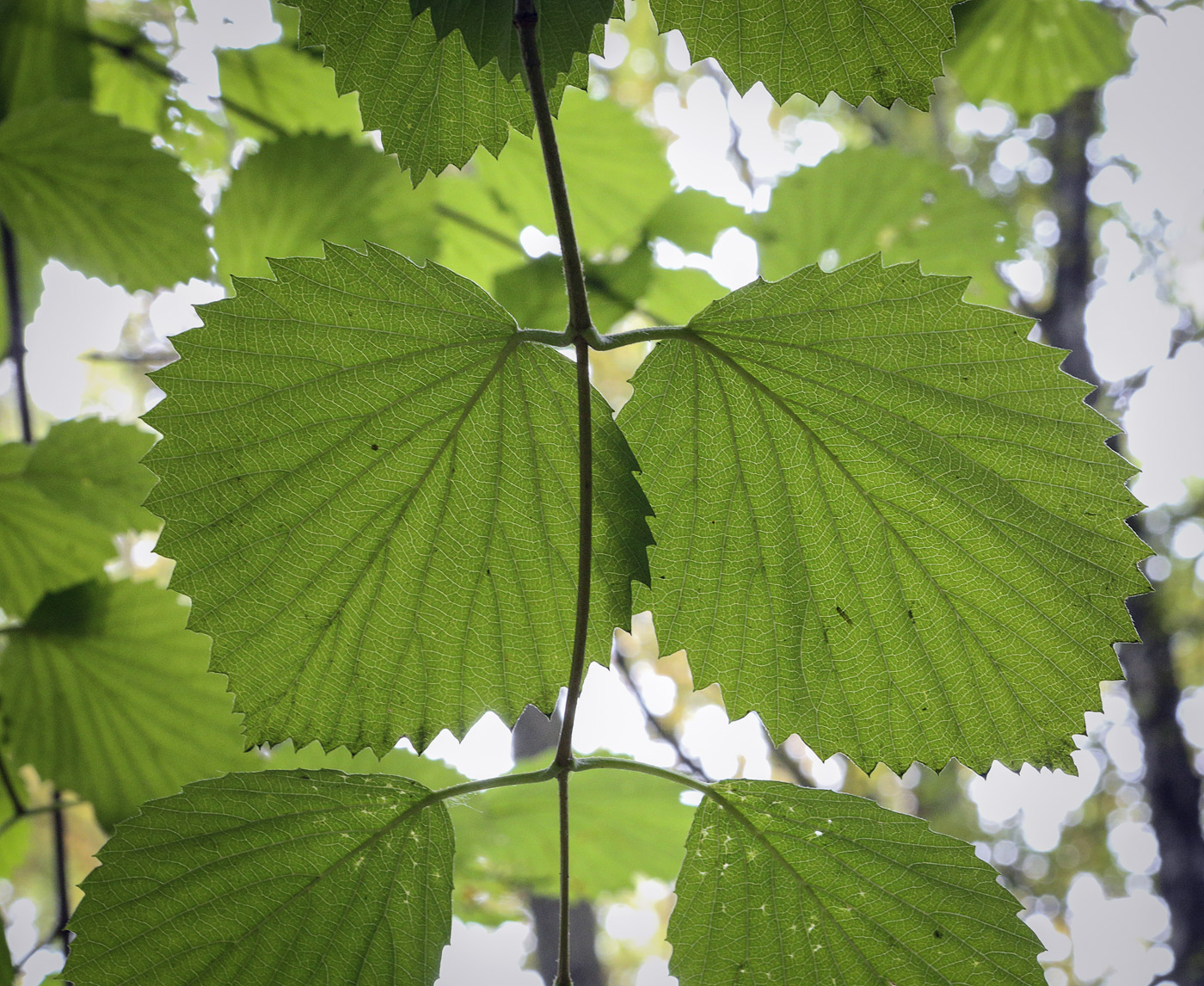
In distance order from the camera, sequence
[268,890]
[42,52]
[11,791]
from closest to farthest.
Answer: [268,890] < [11,791] < [42,52]

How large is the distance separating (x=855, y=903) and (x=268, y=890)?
35cm

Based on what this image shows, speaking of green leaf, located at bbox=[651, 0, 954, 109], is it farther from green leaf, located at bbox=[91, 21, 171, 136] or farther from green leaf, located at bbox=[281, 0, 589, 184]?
green leaf, located at bbox=[91, 21, 171, 136]

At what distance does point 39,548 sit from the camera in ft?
3.27

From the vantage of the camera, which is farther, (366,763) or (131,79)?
(131,79)

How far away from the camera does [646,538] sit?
556mm

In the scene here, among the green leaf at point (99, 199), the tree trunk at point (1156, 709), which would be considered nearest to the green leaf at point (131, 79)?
the green leaf at point (99, 199)

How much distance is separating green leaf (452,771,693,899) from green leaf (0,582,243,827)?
0.31m

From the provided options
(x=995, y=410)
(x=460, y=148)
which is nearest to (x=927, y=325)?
(x=995, y=410)

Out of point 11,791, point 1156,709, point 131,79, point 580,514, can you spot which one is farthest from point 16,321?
point 1156,709

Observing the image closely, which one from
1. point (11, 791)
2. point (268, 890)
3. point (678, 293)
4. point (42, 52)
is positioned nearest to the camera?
point (268, 890)

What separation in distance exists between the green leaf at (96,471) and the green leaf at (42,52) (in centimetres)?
40

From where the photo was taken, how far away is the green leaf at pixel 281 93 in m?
1.10

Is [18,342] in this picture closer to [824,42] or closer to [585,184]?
[585,184]

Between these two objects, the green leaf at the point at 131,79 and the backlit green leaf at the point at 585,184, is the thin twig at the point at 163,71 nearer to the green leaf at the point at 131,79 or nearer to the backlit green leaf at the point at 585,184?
the green leaf at the point at 131,79
